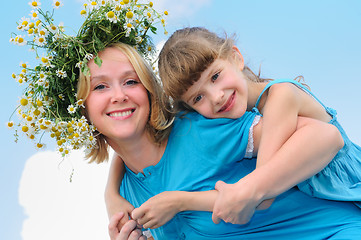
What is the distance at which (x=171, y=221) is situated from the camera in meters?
2.82

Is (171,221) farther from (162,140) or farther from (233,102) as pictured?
(233,102)

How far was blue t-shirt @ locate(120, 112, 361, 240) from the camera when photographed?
2.55m

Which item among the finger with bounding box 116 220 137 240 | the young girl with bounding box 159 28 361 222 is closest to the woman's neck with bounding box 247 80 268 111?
the young girl with bounding box 159 28 361 222

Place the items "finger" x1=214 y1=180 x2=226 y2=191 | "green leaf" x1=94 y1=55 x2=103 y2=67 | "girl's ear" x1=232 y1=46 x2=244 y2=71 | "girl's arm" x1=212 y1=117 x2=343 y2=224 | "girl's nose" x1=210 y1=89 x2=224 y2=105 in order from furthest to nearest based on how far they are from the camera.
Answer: "girl's ear" x1=232 y1=46 x2=244 y2=71
"green leaf" x1=94 y1=55 x2=103 y2=67
"girl's nose" x1=210 y1=89 x2=224 y2=105
"finger" x1=214 y1=180 x2=226 y2=191
"girl's arm" x1=212 y1=117 x2=343 y2=224

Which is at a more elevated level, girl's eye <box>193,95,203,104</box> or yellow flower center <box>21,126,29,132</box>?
yellow flower center <box>21,126,29,132</box>

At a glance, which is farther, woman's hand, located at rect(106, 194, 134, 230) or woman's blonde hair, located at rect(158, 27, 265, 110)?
woman's hand, located at rect(106, 194, 134, 230)

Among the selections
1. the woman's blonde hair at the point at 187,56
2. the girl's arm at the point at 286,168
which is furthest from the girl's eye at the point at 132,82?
the girl's arm at the point at 286,168

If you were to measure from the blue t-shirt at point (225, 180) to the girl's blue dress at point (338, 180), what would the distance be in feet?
0.38

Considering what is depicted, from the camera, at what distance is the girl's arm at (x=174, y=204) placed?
2.49 meters

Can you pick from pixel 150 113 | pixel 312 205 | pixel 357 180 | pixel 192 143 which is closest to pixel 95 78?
pixel 150 113

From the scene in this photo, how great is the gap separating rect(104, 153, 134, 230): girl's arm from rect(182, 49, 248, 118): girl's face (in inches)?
33.8

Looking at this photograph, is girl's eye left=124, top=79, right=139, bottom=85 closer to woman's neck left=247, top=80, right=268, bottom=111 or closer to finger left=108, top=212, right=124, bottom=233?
woman's neck left=247, top=80, right=268, bottom=111

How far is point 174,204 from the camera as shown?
2502mm

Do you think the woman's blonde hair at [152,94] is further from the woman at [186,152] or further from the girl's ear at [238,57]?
the girl's ear at [238,57]
